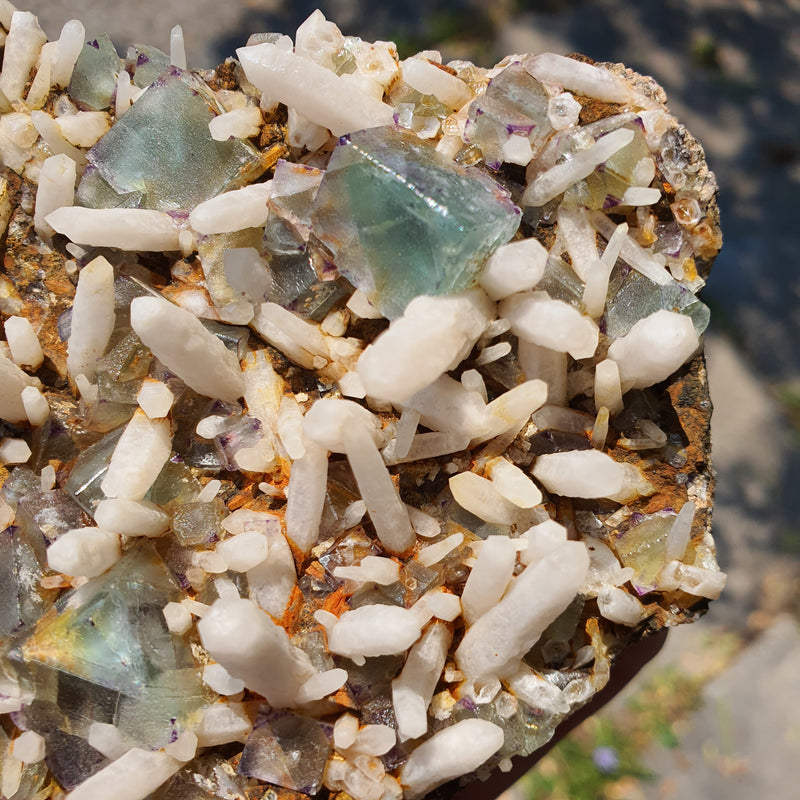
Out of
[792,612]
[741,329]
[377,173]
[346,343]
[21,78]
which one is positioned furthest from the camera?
[741,329]

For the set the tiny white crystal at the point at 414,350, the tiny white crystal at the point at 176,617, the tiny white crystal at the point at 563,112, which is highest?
the tiny white crystal at the point at 563,112

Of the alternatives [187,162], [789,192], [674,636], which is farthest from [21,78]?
[789,192]

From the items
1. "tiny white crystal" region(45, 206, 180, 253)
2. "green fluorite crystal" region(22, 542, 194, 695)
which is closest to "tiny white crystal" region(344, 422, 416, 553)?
"green fluorite crystal" region(22, 542, 194, 695)

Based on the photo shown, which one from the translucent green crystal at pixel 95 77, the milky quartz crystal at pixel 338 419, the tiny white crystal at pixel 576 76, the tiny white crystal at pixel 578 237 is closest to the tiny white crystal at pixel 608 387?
the milky quartz crystal at pixel 338 419

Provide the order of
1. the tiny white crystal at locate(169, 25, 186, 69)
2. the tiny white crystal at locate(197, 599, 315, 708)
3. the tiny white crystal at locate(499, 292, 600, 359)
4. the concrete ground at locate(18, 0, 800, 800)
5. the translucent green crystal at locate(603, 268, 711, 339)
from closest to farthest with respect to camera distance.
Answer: the tiny white crystal at locate(197, 599, 315, 708), the tiny white crystal at locate(499, 292, 600, 359), the translucent green crystal at locate(603, 268, 711, 339), the tiny white crystal at locate(169, 25, 186, 69), the concrete ground at locate(18, 0, 800, 800)

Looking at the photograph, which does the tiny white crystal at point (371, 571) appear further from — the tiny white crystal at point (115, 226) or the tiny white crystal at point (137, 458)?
the tiny white crystal at point (115, 226)

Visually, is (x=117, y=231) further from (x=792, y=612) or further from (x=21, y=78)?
(x=792, y=612)

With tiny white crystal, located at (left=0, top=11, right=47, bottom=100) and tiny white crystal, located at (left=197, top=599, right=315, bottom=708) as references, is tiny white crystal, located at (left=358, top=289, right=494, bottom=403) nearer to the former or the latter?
tiny white crystal, located at (left=197, top=599, right=315, bottom=708)
